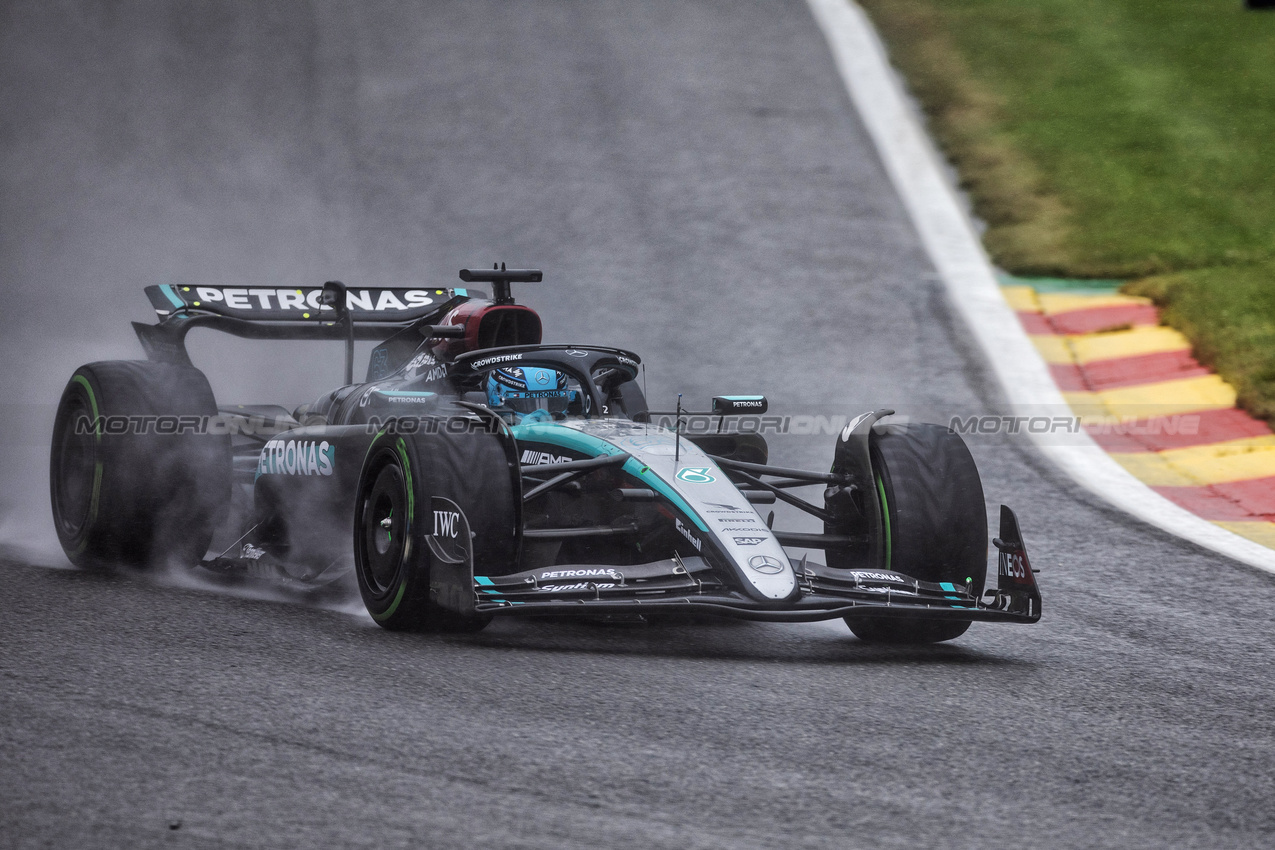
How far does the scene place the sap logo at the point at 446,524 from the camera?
14.8 ft

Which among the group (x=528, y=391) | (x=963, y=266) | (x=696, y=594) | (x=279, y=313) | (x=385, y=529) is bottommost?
(x=696, y=594)

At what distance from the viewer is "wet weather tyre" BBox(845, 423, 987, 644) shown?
5.03 metres

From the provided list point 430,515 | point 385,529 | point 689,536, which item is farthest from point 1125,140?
point 430,515

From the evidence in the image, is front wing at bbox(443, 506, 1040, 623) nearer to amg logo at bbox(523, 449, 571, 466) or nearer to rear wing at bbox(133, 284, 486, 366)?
amg logo at bbox(523, 449, 571, 466)

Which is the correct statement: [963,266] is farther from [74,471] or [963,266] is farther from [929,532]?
[74,471]

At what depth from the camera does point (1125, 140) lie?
13.8 metres

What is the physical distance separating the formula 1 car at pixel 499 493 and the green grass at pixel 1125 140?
186 inches

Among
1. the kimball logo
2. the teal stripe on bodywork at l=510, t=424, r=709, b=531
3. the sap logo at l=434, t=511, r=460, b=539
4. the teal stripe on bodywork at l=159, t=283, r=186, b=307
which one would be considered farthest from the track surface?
the teal stripe on bodywork at l=159, t=283, r=186, b=307

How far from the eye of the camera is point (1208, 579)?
243 inches

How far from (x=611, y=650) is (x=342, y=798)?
171 centimetres

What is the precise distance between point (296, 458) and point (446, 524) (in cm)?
153

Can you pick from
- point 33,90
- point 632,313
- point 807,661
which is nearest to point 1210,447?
point 632,313

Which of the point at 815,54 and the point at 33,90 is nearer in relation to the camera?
the point at 33,90

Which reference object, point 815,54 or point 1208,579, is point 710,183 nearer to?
point 815,54
